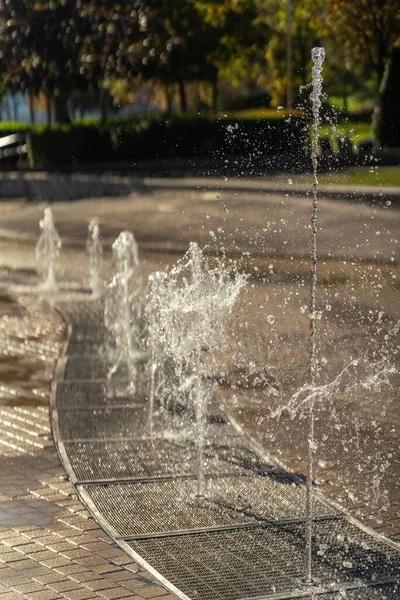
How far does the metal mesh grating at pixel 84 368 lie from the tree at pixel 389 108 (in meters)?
15.1

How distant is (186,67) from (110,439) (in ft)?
107

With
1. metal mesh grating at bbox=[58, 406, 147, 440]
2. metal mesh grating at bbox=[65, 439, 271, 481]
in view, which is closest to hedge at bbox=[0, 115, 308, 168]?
metal mesh grating at bbox=[58, 406, 147, 440]

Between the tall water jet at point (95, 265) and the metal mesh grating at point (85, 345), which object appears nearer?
the metal mesh grating at point (85, 345)

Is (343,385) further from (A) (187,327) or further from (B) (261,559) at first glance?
(B) (261,559)

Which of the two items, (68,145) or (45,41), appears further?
(45,41)

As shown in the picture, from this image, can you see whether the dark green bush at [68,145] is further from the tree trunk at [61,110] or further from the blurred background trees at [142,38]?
the tree trunk at [61,110]

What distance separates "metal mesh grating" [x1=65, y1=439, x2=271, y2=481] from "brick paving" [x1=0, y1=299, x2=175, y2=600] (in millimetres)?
172

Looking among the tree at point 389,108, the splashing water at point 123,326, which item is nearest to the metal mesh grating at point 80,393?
the splashing water at point 123,326

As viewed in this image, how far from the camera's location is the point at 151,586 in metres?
4.42

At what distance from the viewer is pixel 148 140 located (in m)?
28.5

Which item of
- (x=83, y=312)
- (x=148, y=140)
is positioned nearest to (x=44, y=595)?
(x=83, y=312)

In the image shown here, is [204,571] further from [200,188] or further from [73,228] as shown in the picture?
[200,188]

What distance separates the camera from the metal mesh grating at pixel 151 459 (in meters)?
6.02

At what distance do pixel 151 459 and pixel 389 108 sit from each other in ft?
59.8
